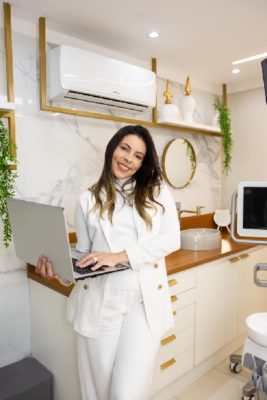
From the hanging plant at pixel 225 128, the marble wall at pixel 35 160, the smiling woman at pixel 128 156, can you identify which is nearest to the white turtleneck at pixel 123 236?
the smiling woman at pixel 128 156

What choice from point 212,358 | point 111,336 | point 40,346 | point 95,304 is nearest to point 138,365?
point 111,336

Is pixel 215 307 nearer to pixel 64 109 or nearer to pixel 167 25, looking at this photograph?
pixel 64 109

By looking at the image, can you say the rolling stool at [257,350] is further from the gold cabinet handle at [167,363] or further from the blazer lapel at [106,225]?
the blazer lapel at [106,225]

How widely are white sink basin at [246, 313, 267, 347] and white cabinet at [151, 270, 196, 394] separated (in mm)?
370

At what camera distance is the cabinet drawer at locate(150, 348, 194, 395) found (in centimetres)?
186

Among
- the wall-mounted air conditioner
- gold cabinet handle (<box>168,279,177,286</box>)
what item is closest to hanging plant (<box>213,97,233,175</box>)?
the wall-mounted air conditioner

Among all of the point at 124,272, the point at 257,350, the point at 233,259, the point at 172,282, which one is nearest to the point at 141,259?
the point at 124,272

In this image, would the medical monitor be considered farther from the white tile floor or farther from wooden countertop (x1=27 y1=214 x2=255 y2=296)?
the white tile floor

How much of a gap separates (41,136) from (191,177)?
1485 millimetres

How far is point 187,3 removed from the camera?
170 centimetres

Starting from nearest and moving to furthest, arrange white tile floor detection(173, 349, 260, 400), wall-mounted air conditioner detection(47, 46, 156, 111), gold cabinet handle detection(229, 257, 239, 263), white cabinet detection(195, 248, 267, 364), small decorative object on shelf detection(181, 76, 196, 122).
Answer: wall-mounted air conditioner detection(47, 46, 156, 111), white tile floor detection(173, 349, 260, 400), white cabinet detection(195, 248, 267, 364), gold cabinet handle detection(229, 257, 239, 263), small decorative object on shelf detection(181, 76, 196, 122)

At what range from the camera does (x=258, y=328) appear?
1.76 metres

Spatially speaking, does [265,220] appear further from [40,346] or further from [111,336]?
[40,346]

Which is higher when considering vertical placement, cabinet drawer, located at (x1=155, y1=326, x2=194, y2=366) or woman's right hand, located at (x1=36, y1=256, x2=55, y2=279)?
woman's right hand, located at (x1=36, y1=256, x2=55, y2=279)
